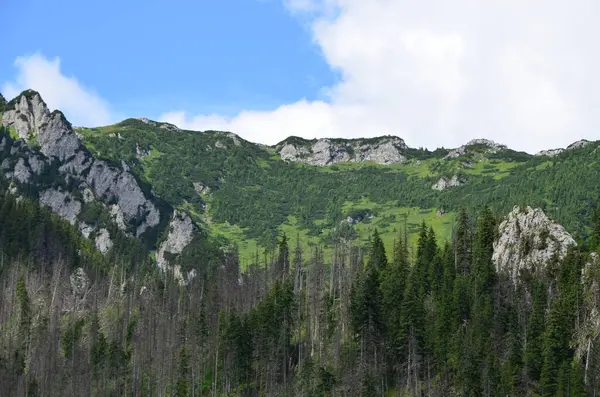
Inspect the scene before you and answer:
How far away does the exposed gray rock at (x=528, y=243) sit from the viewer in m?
115

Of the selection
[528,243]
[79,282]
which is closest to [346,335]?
[528,243]

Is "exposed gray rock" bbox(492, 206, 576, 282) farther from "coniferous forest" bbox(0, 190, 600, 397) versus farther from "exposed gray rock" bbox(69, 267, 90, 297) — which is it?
"exposed gray rock" bbox(69, 267, 90, 297)

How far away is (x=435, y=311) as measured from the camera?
114 metres

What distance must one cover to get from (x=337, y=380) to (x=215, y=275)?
77.2m

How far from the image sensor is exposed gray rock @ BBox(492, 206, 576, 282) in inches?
4545

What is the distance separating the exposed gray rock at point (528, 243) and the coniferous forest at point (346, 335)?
2.02m

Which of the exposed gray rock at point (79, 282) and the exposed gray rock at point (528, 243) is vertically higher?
the exposed gray rock at point (528, 243)

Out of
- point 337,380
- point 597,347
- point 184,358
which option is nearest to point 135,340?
point 184,358

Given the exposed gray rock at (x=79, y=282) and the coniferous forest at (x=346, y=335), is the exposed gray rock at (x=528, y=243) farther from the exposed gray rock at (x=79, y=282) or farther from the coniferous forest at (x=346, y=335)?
the exposed gray rock at (x=79, y=282)

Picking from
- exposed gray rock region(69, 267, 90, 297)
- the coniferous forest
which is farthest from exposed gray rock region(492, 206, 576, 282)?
exposed gray rock region(69, 267, 90, 297)

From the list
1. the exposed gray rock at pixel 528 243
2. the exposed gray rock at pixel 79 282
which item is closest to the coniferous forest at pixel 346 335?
the exposed gray rock at pixel 528 243

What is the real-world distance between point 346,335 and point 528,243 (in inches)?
1432

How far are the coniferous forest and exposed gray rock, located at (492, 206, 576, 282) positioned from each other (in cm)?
202

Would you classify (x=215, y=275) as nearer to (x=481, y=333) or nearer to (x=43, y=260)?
(x=43, y=260)
